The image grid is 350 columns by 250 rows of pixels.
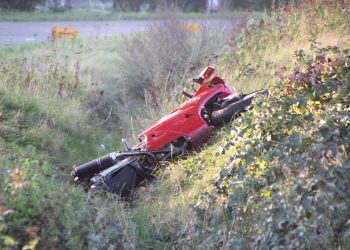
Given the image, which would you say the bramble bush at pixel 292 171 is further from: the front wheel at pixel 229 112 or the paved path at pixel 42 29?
the paved path at pixel 42 29

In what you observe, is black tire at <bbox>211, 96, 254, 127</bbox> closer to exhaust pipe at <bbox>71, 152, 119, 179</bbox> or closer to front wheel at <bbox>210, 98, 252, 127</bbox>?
front wheel at <bbox>210, 98, 252, 127</bbox>

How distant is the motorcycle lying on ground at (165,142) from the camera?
6832 millimetres

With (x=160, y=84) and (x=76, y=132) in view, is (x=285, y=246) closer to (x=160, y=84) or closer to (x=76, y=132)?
(x=76, y=132)

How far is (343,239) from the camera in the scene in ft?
13.9

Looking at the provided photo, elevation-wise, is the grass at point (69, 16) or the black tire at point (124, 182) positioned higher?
the grass at point (69, 16)

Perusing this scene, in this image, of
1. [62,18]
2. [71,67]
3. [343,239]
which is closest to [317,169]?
[343,239]

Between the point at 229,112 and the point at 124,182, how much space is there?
1.46 meters

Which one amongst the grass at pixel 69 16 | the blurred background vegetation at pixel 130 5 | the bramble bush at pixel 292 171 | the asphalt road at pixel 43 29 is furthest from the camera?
the blurred background vegetation at pixel 130 5

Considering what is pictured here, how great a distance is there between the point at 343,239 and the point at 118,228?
186cm

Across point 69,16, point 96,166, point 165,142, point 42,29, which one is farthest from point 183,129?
point 69,16

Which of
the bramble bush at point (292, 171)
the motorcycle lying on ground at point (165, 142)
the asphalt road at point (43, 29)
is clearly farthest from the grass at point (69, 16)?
the bramble bush at point (292, 171)

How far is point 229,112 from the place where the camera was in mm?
6977

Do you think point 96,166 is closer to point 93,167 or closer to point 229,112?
point 93,167

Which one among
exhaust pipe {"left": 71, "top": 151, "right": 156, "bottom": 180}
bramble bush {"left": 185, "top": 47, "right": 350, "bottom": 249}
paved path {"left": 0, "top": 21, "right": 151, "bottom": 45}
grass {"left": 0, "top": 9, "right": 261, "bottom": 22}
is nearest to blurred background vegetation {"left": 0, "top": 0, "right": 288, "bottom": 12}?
grass {"left": 0, "top": 9, "right": 261, "bottom": 22}
